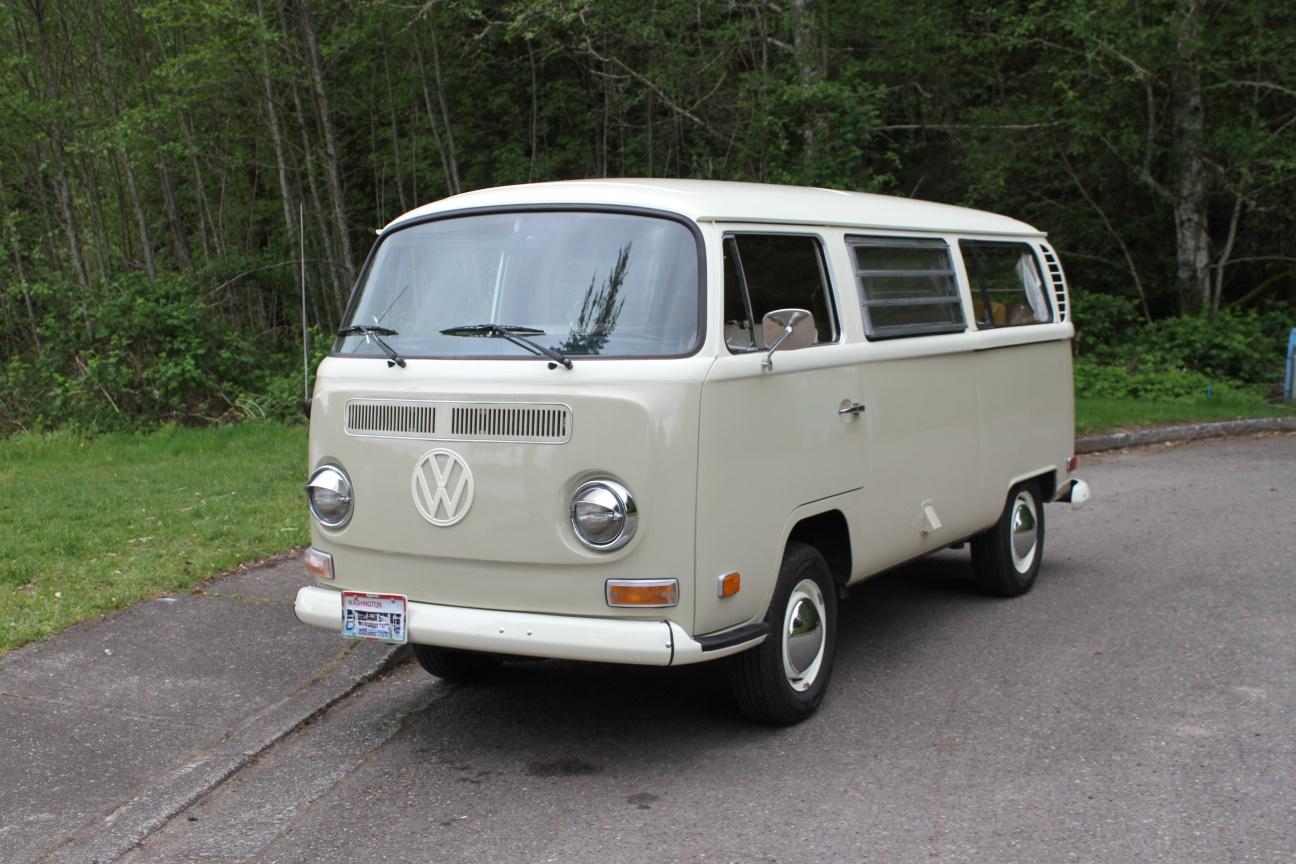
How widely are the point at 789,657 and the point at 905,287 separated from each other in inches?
79.1

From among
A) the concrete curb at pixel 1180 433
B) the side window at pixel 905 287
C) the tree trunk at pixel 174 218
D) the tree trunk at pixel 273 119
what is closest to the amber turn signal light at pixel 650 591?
the side window at pixel 905 287

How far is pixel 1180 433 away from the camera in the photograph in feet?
45.5

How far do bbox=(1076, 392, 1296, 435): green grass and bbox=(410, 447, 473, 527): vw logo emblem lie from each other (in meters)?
9.95

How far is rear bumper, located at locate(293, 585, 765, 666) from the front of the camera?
4.62 m

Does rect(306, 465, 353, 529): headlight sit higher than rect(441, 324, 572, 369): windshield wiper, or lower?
lower

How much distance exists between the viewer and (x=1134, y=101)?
18.8 m

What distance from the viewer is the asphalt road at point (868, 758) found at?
4.30m

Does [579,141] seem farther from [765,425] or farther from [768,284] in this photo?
[765,425]

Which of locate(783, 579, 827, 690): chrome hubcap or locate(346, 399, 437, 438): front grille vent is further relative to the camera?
locate(783, 579, 827, 690): chrome hubcap

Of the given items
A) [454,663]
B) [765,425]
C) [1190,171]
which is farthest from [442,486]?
[1190,171]

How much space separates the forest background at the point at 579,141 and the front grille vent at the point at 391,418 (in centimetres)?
1010

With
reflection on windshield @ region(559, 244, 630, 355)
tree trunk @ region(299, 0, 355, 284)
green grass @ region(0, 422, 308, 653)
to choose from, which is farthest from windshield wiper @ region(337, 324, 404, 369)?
tree trunk @ region(299, 0, 355, 284)

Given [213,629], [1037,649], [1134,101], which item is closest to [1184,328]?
[1134,101]

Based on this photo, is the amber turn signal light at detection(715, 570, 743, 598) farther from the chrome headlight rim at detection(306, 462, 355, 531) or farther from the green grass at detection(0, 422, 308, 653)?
the green grass at detection(0, 422, 308, 653)
